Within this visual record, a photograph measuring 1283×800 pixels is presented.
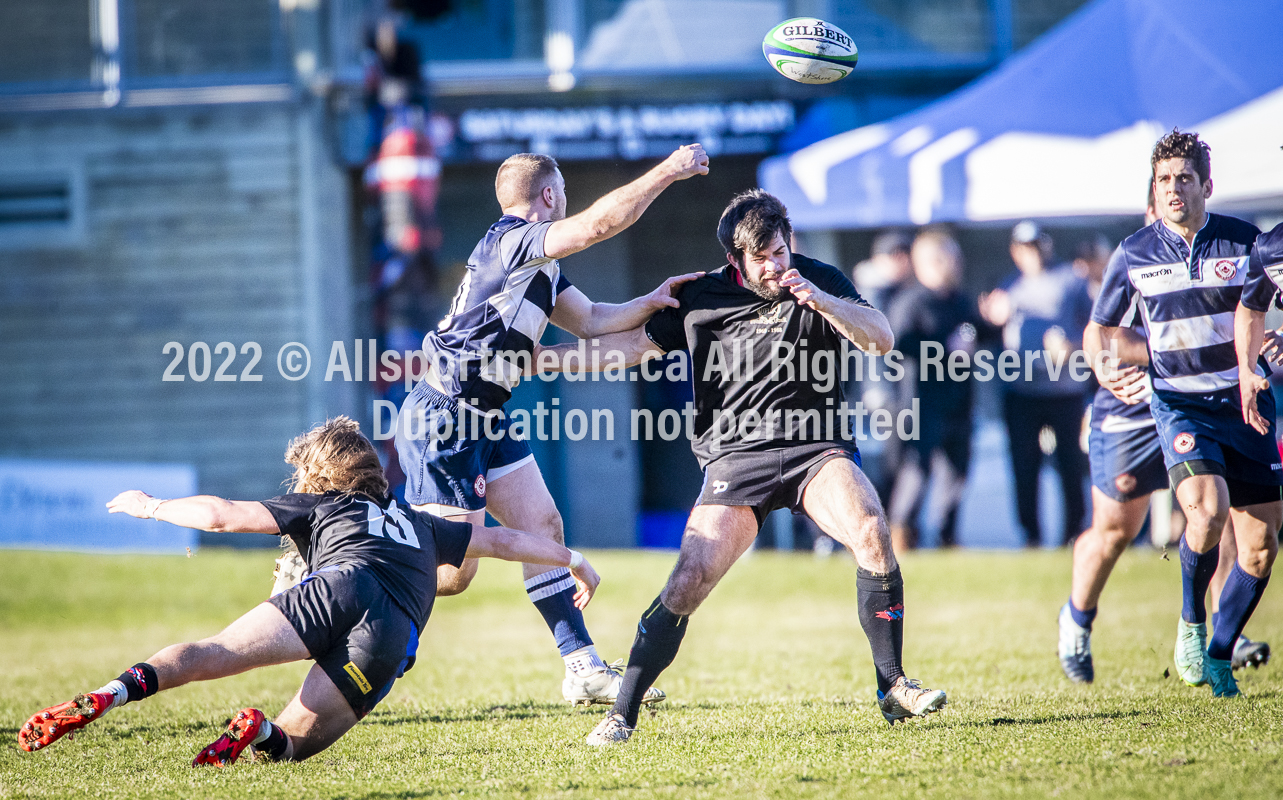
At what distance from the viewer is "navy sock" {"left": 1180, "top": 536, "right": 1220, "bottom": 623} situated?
509 centimetres

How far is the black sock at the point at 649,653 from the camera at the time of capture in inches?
177

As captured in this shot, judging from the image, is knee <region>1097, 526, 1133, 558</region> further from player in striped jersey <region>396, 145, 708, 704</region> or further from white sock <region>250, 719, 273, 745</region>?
white sock <region>250, 719, 273, 745</region>

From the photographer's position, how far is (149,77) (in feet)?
46.0

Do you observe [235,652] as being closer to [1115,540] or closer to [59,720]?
[59,720]

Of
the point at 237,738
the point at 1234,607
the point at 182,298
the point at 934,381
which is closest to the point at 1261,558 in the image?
the point at 1234,607

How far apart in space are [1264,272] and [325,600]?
12.7 ft

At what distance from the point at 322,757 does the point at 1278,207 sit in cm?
805

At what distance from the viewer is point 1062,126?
31.1 ft

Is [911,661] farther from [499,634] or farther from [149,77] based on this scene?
[149,77]

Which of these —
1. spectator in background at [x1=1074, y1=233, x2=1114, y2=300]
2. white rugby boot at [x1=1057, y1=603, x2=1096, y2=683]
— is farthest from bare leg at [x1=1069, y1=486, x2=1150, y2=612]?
spectator in background at [x1=1074, y1=233, x2=1114, y2=300]

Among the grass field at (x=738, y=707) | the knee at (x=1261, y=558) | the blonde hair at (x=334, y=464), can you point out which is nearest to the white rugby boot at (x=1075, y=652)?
the grass field at (x=738, y=707)

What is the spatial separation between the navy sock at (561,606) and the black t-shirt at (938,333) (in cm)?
580

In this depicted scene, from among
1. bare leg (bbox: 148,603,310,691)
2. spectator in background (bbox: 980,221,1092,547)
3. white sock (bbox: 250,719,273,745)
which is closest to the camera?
bare leg (bbox: 148,603,310,691)

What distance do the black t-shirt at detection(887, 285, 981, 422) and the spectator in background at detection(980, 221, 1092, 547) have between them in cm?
32
